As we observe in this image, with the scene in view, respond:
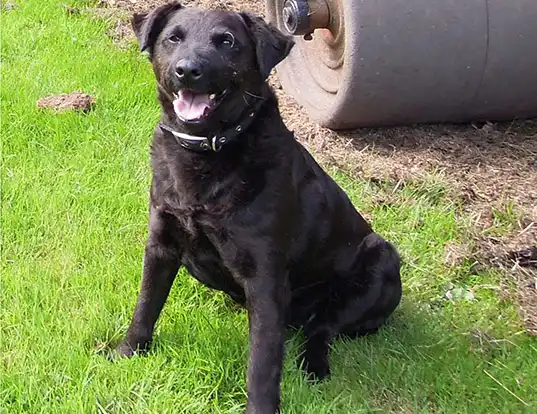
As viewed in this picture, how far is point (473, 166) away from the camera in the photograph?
4.50 m

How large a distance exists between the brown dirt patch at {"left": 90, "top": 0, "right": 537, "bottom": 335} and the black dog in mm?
1299

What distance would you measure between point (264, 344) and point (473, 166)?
7.38 feet

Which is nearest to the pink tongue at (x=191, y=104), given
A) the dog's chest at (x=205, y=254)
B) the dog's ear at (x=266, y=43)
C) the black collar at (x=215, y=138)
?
the black collar at (x=215, y=138)

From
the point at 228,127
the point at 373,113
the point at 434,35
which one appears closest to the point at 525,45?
the point at 434,35

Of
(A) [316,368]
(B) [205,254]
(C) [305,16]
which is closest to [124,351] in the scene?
(B) [205,254]

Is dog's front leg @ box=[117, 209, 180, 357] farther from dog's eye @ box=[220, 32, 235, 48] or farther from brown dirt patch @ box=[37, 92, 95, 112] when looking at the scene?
brown dirt patch @ box=[37, 92, 95, 112]

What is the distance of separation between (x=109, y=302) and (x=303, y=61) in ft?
8.40

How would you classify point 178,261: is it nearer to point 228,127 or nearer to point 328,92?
point 228,127

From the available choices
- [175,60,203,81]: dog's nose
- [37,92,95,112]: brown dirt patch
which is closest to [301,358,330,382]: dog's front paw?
[175,60,203,81]: dog's nose

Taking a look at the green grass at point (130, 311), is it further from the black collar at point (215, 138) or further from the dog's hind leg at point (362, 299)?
the black collar at point (215, 138)

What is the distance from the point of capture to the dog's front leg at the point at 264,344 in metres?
2.70

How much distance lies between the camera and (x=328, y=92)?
190 inches

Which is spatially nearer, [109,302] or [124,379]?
[124,379]

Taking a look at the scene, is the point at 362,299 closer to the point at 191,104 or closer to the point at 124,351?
the point at 124,351
